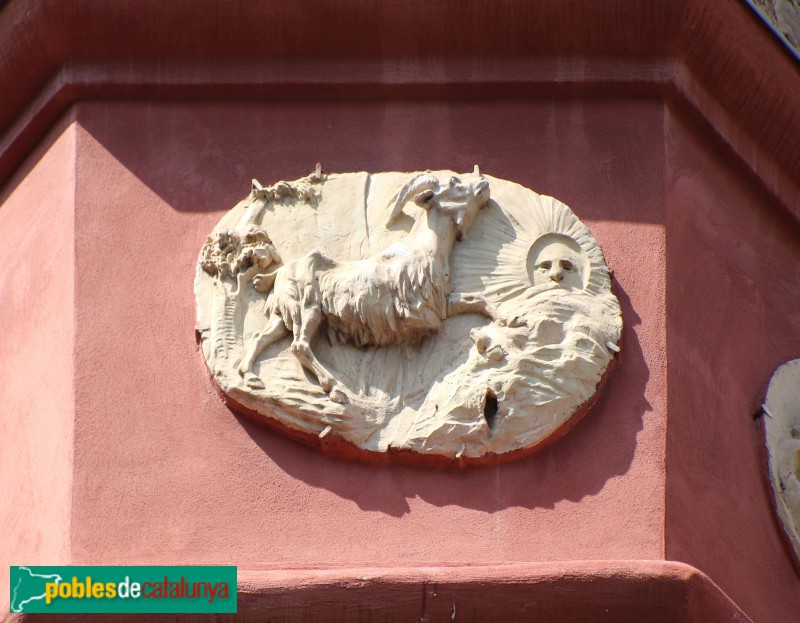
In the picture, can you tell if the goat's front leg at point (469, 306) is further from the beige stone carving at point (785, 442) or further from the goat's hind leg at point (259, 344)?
the beige stone carving at point (785, 442)

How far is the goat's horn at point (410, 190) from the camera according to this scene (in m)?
8.22

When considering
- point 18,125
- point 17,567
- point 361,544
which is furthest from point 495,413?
point 18,125

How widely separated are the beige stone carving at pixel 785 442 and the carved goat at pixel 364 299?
1184 millimetres

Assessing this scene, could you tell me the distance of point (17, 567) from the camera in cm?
762

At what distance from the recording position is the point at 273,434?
312 inches

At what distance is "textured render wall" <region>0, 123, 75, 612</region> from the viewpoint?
7.96 m

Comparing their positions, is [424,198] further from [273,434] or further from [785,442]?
[785,442]

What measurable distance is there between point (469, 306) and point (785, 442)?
1322 millimetres

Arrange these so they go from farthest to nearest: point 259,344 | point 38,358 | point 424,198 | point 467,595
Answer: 1. point 38,358
2. point 424,198
3. point 259,344
4. point 467,595

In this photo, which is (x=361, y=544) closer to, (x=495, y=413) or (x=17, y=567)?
(x=495, y=413)

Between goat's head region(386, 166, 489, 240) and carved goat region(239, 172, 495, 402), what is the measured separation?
0.19ft

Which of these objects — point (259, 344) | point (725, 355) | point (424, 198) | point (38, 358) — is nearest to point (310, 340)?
point (259, 344)

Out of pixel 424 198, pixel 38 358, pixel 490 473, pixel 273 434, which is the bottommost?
pixel 490 473

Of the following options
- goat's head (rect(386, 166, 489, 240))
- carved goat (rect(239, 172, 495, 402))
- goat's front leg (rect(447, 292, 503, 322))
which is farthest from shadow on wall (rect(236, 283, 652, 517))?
goat's head (rect(386, 166, 489, 240))
